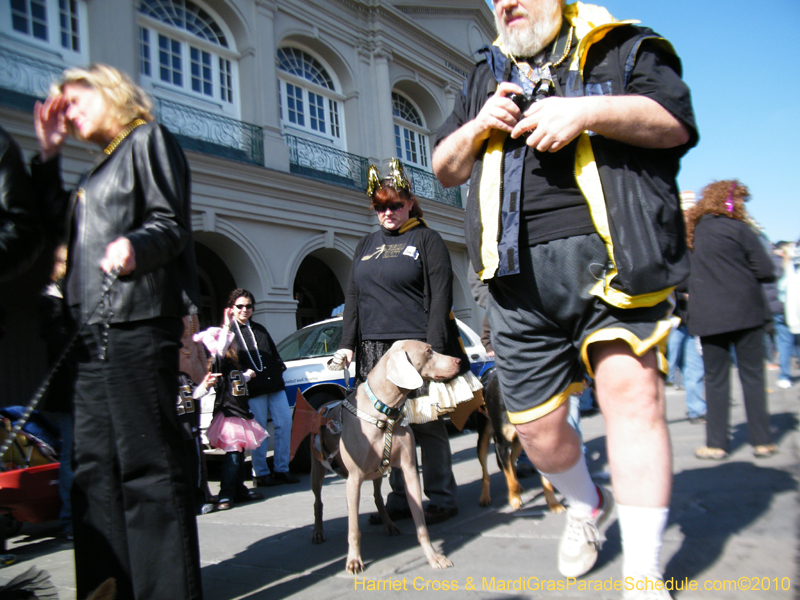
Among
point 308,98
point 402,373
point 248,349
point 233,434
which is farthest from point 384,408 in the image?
point 308,98

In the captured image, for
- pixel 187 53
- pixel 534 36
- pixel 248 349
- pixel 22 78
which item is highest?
pixel 187 53

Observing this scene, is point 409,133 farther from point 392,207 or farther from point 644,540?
point 644,540

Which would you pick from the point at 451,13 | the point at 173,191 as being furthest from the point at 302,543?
the point at 451,13

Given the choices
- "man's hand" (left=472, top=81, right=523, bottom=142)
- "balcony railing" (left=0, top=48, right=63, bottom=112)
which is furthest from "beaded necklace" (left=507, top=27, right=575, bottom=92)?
"balcony railing" (left=0, top=48, right=63, bottom=112)

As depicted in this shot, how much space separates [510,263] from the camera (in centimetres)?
181

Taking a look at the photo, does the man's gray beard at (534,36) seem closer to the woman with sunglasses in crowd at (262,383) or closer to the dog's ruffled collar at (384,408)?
the dog's ruffled collar at (384,408)

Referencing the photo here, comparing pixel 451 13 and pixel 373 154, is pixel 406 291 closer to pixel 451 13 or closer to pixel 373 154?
pixel 373 154

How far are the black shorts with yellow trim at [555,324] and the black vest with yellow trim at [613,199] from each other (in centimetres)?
6

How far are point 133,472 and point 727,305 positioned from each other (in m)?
3.83

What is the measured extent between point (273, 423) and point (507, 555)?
12.9 ft

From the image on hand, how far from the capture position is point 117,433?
1.91m

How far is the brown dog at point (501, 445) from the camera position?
A: 3.19 metres

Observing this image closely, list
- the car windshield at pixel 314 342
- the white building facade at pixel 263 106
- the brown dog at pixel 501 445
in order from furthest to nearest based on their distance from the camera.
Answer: the white building facade at pixel 263 106
the car windshield at pixel 314 342
the brown dog at pixel 501 445

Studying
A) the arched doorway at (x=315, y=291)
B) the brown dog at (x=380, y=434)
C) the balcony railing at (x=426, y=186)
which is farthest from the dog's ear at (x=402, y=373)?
the balcony railing at (x=426, y=186)
